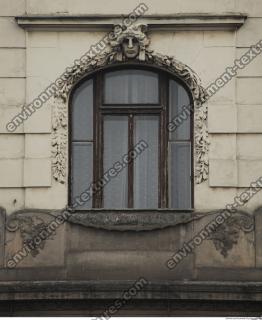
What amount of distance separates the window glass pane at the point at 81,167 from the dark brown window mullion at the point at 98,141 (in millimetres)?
81

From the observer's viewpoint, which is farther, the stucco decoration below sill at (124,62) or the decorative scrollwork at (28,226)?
the stucco decoration below sill at (124,62)

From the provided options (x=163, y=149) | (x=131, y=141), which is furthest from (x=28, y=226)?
(x=163, y=149)

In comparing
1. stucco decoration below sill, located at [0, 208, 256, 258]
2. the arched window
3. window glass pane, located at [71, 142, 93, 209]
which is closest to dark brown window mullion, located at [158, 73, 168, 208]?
the arched window

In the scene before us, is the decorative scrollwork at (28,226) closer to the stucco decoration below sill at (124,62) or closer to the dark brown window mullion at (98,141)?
the stucco decoration below sill at (124,62)

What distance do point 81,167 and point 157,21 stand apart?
2.60 m

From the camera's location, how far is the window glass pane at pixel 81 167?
21.8 m

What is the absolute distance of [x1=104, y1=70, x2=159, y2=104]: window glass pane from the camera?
22.0 meters

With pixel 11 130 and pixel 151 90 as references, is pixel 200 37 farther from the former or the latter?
pixel 11 130

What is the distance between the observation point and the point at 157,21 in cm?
2166

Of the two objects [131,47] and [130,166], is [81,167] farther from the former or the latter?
[131,47]

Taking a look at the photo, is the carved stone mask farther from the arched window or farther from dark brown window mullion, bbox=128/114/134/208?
dark brown window mullion, bbox=128/114/134/208

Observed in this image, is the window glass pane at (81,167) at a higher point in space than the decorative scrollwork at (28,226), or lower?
higher

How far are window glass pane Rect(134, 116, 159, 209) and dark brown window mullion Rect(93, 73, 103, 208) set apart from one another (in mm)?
558

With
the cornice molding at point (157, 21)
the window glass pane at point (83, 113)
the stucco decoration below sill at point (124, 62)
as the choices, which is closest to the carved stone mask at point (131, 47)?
the stucco decoration below sill at point (124, 62)
